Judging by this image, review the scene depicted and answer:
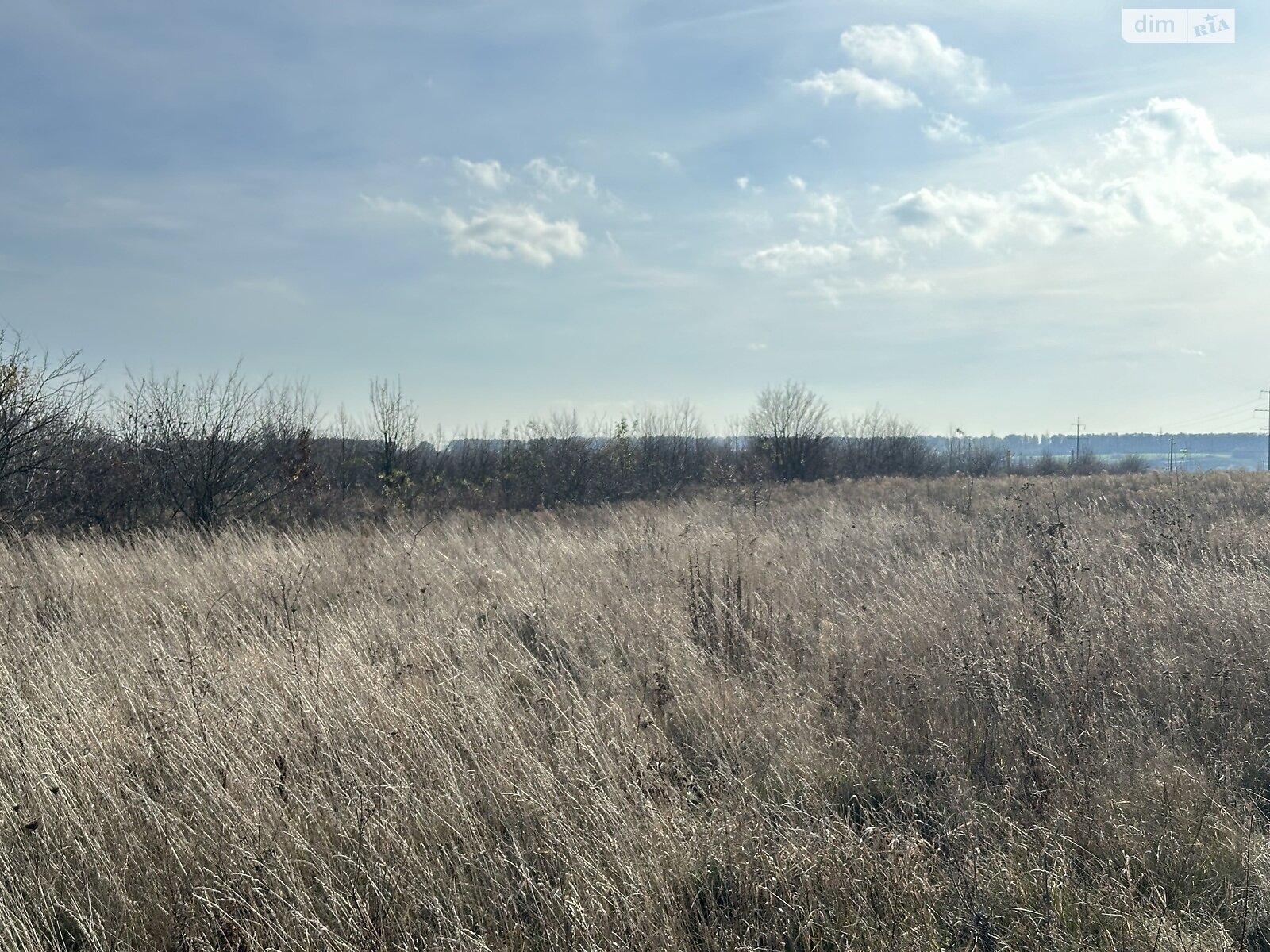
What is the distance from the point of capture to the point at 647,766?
4.05m

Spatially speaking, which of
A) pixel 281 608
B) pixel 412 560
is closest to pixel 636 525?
pixel 412 560

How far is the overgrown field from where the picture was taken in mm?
3045

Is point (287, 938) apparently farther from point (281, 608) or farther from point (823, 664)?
point (281, 608)

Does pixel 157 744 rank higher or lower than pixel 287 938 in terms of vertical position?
higher

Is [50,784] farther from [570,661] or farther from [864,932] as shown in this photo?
[864,932]

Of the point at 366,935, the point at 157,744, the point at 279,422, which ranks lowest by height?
the point at 366,935

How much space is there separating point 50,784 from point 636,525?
9778 millimetres

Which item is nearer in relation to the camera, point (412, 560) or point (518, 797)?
point (518, 797)

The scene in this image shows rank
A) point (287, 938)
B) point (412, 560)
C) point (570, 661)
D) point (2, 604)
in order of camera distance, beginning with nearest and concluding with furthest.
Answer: point (287, 938) → point (570, 661) → point (2, 604) → point (412, 560)

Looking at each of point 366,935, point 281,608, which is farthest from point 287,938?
point 281,608

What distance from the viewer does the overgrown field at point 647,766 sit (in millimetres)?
3045

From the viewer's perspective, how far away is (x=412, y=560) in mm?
9969

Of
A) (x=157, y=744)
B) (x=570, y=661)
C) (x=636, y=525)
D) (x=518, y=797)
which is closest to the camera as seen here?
(x=518, y=797)

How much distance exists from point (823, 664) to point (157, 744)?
13.5 ft
